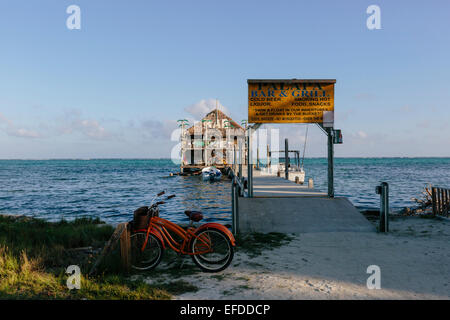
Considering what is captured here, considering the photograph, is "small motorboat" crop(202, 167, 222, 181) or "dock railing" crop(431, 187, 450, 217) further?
"small motorboat" crop(202, 167, 222, 181)

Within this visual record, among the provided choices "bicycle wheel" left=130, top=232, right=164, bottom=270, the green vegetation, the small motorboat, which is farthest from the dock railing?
the small motorboat

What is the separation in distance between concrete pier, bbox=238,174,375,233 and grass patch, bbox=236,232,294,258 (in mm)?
603

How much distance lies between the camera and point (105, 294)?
4.48 meters

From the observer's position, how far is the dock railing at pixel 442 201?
11.0 meters

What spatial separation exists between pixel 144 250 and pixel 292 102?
25.6ft

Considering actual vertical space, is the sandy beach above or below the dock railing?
below

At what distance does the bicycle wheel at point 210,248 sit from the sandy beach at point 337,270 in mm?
191

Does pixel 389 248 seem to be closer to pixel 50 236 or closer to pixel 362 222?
pixel 362 222

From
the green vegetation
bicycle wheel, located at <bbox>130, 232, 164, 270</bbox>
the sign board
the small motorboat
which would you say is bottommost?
the small motorboat

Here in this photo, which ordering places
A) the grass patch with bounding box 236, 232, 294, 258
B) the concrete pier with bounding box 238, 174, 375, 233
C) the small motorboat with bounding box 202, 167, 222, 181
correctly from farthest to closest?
1. the small motorboat with bounding box 202, 167, 222, 181
2. the concrete pier with bounding box 238, 174, 375, 233
3. the grass patch with bounding box 236, 232, 294, 258

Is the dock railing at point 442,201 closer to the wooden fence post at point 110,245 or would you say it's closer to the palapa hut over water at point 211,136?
the wooden fence post at point 110,245

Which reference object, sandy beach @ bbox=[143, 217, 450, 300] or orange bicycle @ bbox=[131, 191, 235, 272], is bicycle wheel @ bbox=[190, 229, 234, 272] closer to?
orange bicycle @ bbox=[131, 191, 235, 272]

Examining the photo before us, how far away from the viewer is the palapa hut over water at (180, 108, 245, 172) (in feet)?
162
